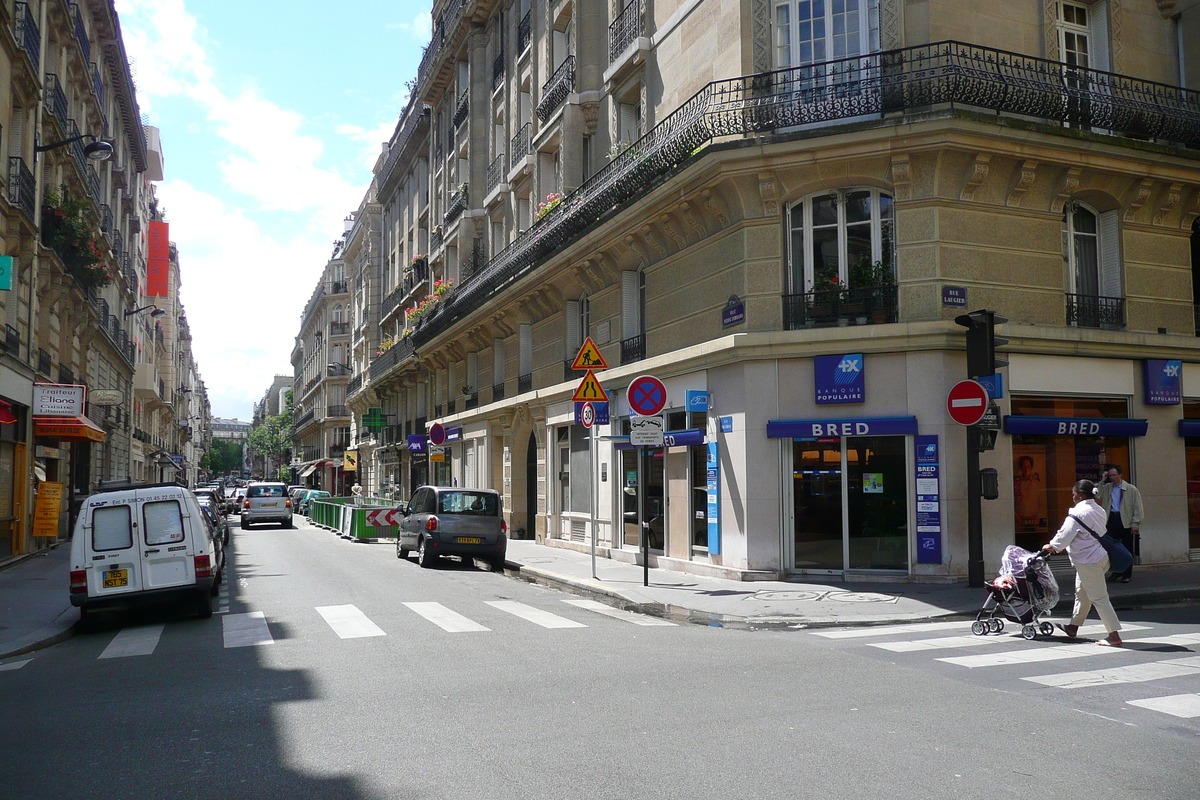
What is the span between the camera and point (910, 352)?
48.2 ft

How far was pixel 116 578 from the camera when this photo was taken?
11.8 metres

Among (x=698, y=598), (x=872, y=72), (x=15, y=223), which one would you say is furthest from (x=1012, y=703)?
(x=15, y=223)

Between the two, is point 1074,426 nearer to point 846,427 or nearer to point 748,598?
point 846,427

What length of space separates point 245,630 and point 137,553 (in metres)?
2.13

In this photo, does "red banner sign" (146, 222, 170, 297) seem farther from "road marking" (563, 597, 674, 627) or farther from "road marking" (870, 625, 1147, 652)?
"road marking" (870, 625, 1147, 652)

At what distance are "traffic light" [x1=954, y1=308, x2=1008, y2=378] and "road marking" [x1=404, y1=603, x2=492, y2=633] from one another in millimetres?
8217

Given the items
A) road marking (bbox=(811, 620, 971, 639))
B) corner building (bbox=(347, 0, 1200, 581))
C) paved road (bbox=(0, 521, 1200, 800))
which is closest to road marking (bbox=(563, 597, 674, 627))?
paved road (bbox=(0, 521, 1200, 800))

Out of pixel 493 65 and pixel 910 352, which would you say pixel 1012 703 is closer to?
pixel 910 352

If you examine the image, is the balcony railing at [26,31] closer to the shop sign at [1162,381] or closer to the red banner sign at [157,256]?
the shop sign at [1162,381]

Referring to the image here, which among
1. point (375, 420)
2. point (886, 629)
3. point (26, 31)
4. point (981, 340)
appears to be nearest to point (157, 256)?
point (375, 420)

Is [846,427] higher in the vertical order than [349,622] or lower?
higher

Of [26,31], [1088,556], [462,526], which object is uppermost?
[26,31]

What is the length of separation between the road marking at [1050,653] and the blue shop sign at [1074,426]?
558 centimetres

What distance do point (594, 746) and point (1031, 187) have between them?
13.2 m
